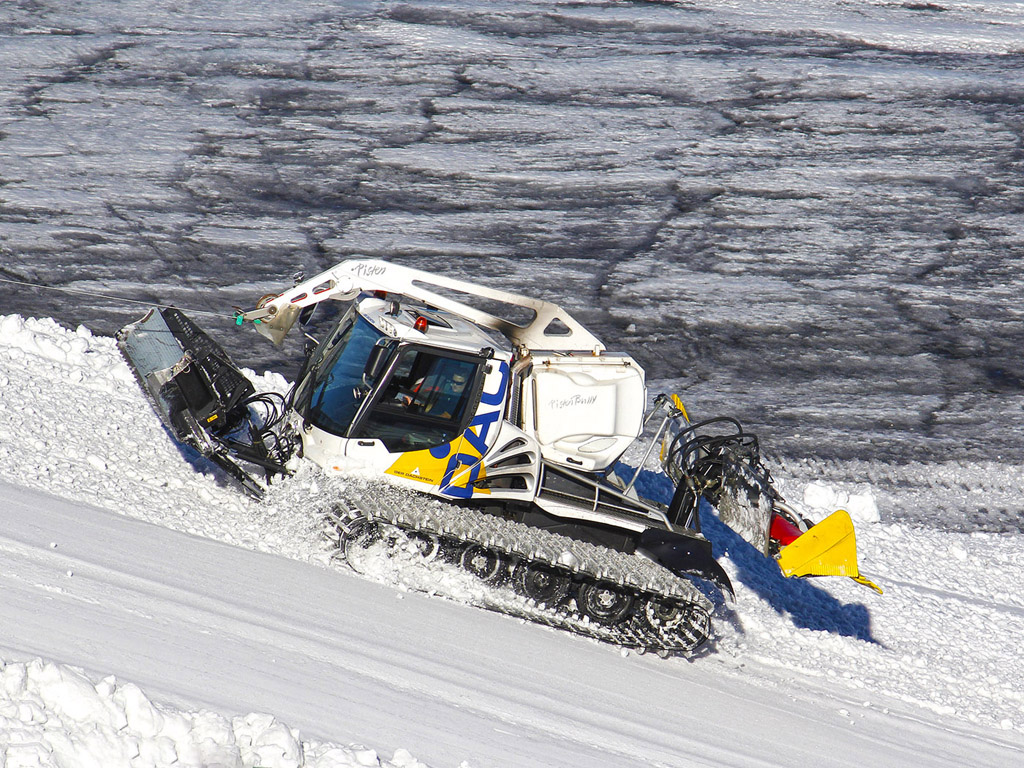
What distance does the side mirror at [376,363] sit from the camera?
5.64 metres

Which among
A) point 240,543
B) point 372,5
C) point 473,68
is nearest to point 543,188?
point 473,68

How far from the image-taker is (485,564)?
219 inches

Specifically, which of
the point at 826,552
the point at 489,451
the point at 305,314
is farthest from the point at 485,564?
the point at 305,314

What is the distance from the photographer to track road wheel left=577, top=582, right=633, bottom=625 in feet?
18.6

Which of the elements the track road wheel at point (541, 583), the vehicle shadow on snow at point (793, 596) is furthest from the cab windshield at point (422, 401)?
the vehicle shadow on snow at point (793, 596)

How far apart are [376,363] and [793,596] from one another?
3.98 metres

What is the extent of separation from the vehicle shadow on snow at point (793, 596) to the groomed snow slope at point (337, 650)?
25mm

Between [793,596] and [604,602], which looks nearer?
[604,602]

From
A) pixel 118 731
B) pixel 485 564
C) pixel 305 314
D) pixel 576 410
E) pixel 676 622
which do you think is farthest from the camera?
pixel 305 314

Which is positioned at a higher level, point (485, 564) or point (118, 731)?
point (118, 731)

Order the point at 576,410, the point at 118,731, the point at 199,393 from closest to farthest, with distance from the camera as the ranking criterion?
the point at 118,731, the point at 199,393, the point at 576,410

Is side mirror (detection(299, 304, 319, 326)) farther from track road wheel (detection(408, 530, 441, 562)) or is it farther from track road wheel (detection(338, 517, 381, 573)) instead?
track road wheel (detection(408, 530, 441, 562))

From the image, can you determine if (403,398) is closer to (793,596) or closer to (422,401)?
(422,401)

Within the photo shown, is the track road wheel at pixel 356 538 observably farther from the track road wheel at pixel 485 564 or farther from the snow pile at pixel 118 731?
the snow pile at pixel 118 731
